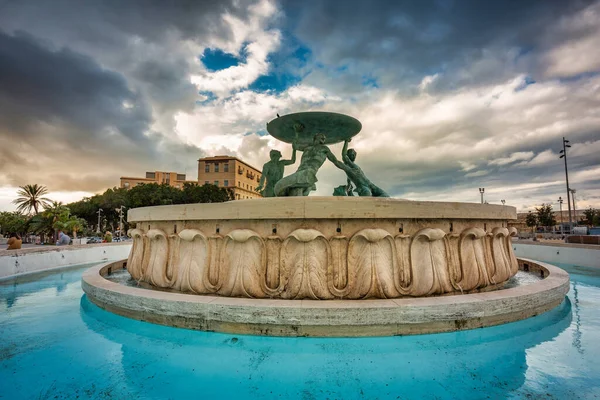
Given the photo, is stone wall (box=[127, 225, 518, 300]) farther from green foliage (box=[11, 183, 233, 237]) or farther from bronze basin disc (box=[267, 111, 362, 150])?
green foliage (box=[11, 183, 233, 237])

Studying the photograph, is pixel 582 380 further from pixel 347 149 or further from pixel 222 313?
pixel 347 149

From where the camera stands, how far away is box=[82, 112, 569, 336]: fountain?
12.6 ft

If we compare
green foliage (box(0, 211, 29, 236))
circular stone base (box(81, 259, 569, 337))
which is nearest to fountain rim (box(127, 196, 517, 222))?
circular stone base (box(81, 259, 569, 337))

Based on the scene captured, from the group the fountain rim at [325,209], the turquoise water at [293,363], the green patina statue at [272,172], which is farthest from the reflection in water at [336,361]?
the green patina statue at [272,172]

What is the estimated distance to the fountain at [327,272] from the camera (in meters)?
3.83

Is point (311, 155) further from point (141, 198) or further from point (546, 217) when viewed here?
point (546, 217)

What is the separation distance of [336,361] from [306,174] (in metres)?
4.27

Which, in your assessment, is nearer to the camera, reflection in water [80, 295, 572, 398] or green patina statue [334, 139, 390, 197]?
reflection in water [80, 295, 572, 398]

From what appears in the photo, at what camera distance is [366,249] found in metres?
4.45

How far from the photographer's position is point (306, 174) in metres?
6.84

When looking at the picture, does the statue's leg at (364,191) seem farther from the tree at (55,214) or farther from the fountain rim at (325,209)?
the tree at (55,214)

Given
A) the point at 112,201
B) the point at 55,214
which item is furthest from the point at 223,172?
the point at 55,214

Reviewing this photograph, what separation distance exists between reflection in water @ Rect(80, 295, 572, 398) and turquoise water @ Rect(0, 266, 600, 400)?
11mm

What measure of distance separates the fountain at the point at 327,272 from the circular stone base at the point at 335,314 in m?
0.01
